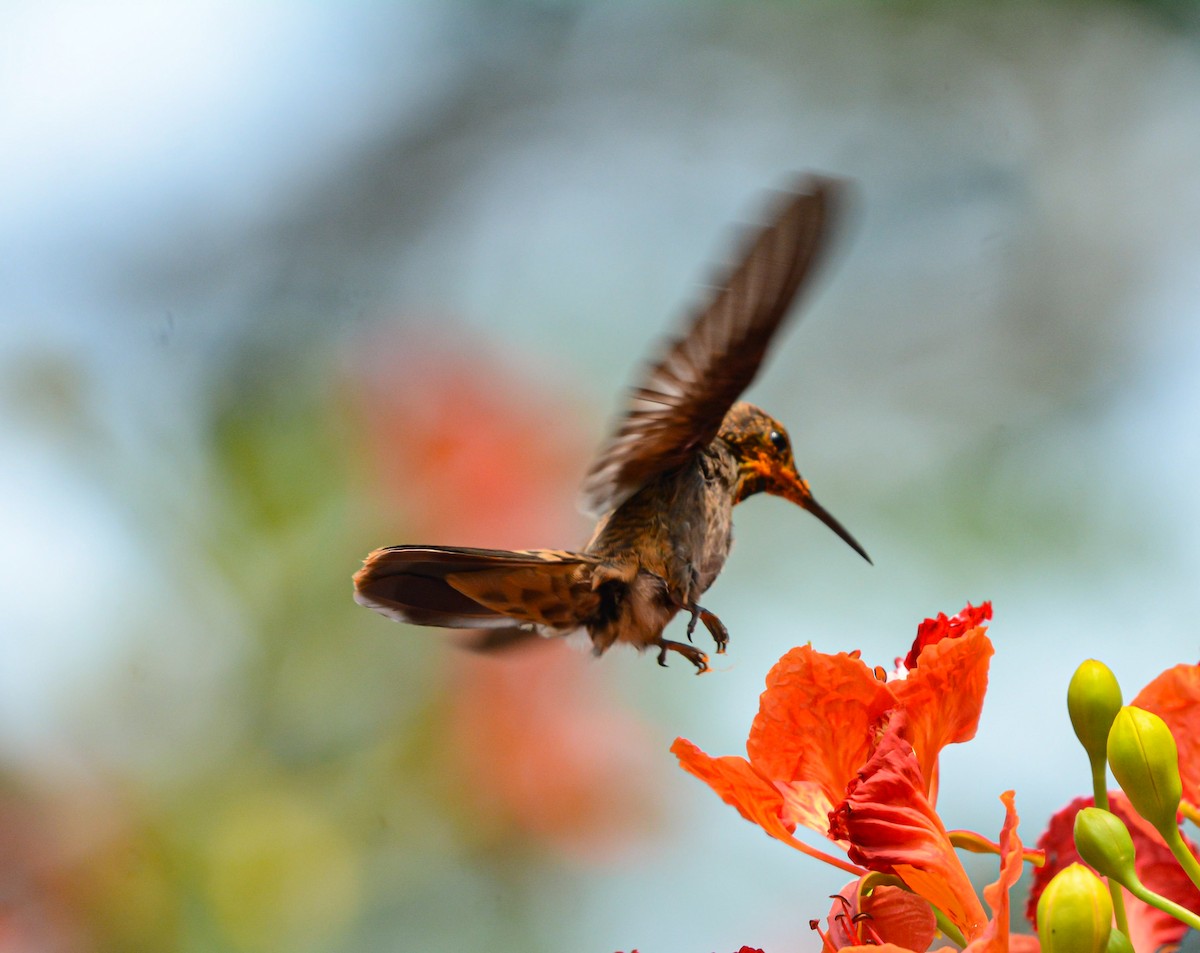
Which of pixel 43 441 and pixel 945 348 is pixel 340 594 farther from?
pixel 945 348

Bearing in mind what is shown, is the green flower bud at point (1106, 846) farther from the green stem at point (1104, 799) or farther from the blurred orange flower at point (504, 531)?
the blurred orange flower at point (504, 531)

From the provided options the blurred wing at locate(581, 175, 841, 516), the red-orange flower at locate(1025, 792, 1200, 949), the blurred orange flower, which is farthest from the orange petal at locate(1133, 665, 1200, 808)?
the blurred orange flower

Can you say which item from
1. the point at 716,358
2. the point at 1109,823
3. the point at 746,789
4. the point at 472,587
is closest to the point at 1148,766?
the point at 1109,823

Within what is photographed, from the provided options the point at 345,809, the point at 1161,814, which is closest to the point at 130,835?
the point at 345,809

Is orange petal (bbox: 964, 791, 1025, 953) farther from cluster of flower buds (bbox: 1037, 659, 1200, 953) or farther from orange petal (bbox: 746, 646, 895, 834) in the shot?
orange petal (bbox: 746, 646, 895, 834)

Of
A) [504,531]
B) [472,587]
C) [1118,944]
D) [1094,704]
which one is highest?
[504,531]

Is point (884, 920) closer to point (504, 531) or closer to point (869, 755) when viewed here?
point (869, 755)
